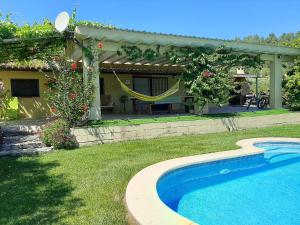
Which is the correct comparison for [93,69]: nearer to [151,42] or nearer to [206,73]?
[151,42]

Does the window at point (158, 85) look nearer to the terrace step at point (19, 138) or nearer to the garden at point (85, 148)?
the garden at point (85, 148)

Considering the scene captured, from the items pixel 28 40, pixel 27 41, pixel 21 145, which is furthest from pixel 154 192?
pixel 27 41

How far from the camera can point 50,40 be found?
12062 millimetres

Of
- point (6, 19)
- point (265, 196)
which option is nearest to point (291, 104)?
point (265, 196)

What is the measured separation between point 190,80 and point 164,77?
23.5 feet

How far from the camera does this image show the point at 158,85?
69.7 feet

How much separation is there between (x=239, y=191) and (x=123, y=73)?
13.2 meters

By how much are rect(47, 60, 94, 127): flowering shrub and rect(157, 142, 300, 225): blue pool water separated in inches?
166

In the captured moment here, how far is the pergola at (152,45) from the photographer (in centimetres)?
1145

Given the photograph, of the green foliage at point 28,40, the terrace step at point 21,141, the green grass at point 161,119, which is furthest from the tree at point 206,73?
the terrace step at point 21,141

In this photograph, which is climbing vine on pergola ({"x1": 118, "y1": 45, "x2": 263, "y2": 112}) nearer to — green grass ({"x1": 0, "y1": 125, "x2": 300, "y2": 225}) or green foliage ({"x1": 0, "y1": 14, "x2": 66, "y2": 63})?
green grass ({"x1": 0, "y1": 125, "x2": 300, "y2": 225})

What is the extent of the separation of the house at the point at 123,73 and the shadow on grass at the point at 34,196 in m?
4.41

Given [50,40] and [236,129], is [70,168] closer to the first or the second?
[50,40]

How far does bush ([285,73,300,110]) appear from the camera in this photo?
16.7m
